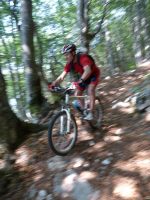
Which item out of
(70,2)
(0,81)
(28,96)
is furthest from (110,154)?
(70,2)

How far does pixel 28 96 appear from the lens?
28.7ft

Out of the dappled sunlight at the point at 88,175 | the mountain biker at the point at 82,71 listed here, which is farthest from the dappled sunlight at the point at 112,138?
the dappled sunlight at the point at 88,175

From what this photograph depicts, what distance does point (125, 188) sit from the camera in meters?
4.08

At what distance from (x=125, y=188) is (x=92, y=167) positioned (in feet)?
3.19

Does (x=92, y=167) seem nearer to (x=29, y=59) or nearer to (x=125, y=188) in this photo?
(x=125, y=188)

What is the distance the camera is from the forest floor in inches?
166

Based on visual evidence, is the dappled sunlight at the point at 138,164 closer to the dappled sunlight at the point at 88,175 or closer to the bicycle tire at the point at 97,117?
the dappled sunlight at the point at 88,175

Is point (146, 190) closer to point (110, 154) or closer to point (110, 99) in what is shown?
point (110, 154)

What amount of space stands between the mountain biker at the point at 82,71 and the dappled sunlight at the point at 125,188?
7.77 feet

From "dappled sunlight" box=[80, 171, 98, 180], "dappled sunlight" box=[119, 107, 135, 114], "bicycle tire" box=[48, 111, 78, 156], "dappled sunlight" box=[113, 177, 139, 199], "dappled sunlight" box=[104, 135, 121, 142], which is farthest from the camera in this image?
"dappled sunlight" box=[119, 107, 135, 114]

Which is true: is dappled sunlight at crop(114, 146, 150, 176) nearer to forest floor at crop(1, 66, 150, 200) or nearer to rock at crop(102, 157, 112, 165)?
forest floor at crop(1, 66, 150, 200)

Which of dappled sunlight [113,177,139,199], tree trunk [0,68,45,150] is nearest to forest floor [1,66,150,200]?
dappled sunlight [113,177,139,199]

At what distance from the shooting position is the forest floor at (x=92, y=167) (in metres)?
4.23

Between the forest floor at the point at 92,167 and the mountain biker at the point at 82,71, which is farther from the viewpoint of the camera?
the mountain biker at the point at 82,71
